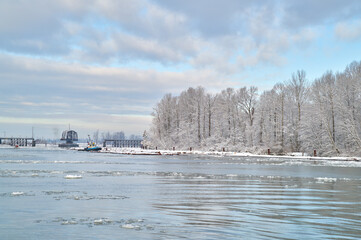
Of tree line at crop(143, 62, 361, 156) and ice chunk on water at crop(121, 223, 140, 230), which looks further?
tree line at crop(143, 62, 361, 156)

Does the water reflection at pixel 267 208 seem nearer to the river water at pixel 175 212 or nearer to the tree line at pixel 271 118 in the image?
the river water at pixel 175 212

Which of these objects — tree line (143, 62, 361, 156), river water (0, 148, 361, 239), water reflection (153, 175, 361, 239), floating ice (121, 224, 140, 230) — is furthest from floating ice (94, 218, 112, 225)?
tree line (143, 62, 361, 156)

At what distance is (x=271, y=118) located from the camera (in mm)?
79000

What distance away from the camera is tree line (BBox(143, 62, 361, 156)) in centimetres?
5900

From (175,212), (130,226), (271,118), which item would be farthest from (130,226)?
(271,118)

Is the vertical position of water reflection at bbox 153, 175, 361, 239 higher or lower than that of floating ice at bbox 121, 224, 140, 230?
lower

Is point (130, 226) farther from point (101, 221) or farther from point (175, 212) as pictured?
point (175, 212)

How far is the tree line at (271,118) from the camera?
59000 millimetres

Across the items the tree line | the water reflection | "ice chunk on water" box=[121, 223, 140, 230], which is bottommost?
the water reflection

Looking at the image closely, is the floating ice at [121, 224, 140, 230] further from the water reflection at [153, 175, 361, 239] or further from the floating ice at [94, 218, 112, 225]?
the water reflection at [153, 175, 361, 239]

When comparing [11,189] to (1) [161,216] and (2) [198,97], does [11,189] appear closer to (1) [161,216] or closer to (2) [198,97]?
(1) [161,216]

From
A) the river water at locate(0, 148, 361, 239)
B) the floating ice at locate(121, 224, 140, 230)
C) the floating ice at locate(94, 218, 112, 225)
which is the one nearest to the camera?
the river water at locate(0, 148, 361, 239)

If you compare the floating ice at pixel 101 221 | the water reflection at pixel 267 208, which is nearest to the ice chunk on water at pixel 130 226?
the floating ice at pixel 101 221

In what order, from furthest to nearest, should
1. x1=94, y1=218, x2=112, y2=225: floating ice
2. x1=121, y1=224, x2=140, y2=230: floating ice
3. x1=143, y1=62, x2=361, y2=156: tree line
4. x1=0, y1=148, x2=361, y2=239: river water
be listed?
x1=143, y1=62, x2=361, y2=156: tree line < x1=94, y1=218, x2=112, y2=225: floating ice < x1=121, y1=224, x2=140, y2=230: floating ice < x1=0, y1=148, x2=361, y2=239: river water
